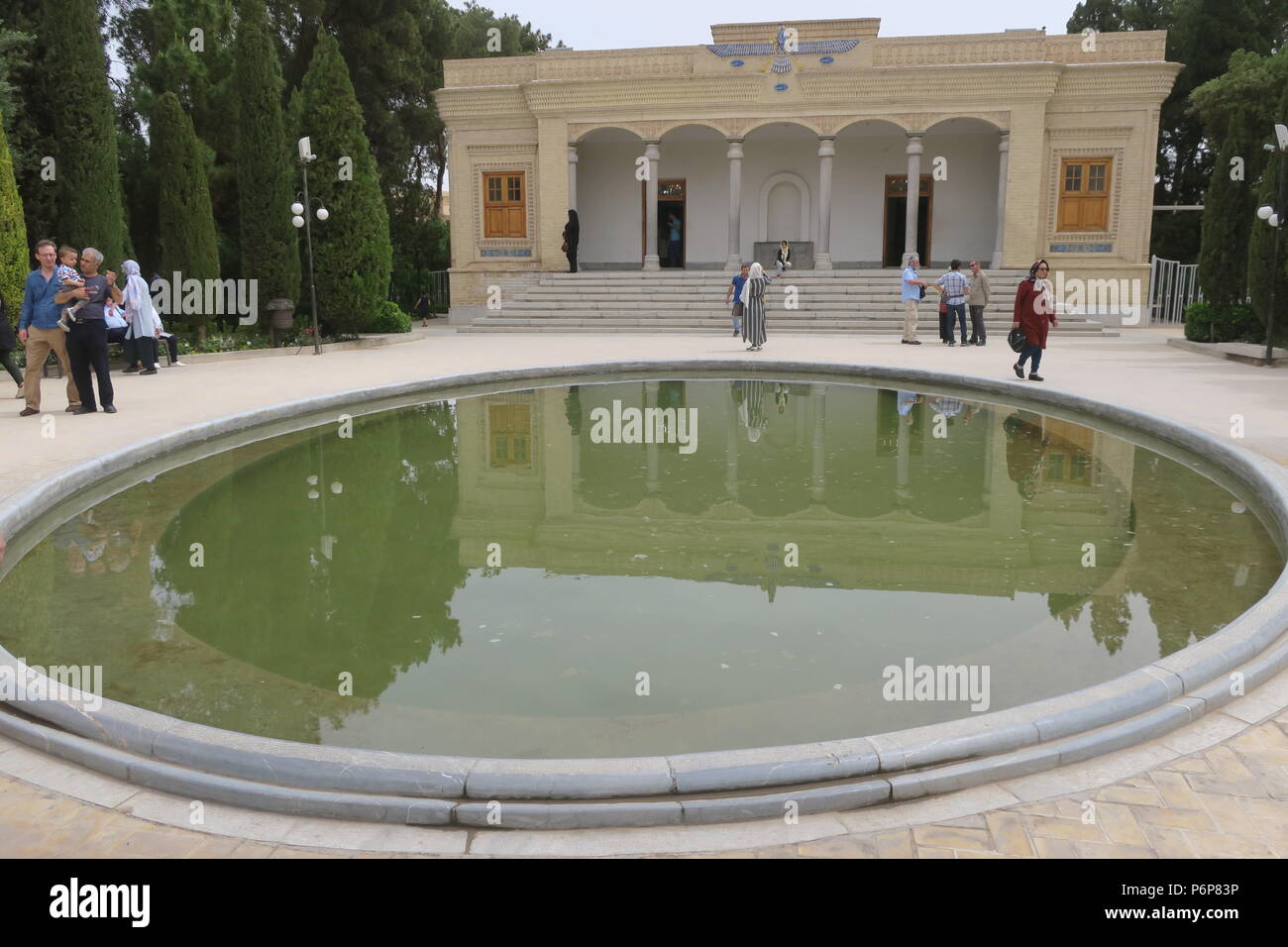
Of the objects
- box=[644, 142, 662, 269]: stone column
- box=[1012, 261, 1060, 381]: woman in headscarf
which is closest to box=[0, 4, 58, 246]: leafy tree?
box=[644, 142, 662, 269]: stone column

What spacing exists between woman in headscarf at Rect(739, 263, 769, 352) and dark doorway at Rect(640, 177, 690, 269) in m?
10.8

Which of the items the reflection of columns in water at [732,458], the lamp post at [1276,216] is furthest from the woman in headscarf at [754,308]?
the lamp post at [1276,216]

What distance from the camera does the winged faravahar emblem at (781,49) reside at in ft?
77.6

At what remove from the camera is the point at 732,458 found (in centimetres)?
902

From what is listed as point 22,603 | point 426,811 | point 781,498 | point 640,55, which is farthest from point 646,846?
point 640,55

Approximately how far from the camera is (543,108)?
24.8m

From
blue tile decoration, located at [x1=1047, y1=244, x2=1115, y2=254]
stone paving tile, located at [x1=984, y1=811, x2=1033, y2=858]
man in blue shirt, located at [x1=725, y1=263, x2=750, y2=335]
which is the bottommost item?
stone paving tile, located at [x1=984, y1=811, x2=1033, y2=858]

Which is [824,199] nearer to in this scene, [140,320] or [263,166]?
[263,166]

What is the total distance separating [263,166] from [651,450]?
483 inches

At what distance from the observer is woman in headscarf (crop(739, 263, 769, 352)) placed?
16.9m

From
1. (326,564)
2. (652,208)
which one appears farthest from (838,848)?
(652,208)

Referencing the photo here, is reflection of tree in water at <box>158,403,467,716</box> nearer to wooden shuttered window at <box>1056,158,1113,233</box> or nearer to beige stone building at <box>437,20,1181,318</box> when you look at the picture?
beige stone building at <box>437,20,1181,318</box>
